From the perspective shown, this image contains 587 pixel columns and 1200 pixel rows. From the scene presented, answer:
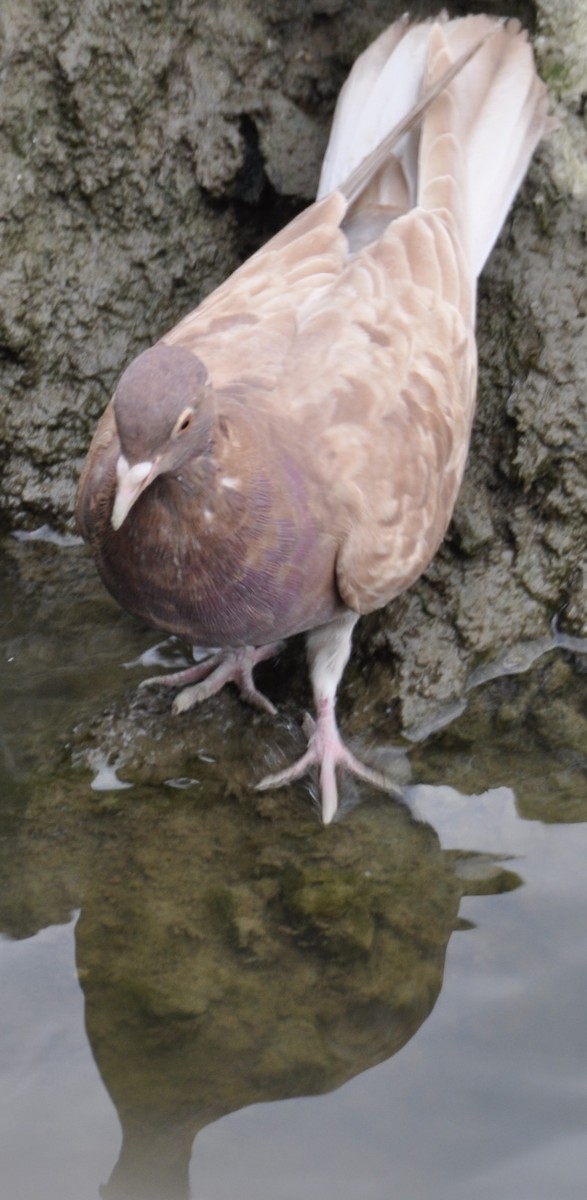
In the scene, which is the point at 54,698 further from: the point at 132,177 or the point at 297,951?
the point at 132,177

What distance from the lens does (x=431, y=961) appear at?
145 inches

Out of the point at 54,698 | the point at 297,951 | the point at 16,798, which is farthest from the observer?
the point at 54,698

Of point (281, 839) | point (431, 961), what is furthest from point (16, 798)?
point (431, 961)

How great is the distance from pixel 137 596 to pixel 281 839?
0.92 metres

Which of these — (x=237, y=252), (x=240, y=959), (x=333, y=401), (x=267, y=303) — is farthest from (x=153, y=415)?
(x=237, y=252)

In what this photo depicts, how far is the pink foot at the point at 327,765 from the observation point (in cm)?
431

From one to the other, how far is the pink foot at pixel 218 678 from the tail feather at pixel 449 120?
1.60m

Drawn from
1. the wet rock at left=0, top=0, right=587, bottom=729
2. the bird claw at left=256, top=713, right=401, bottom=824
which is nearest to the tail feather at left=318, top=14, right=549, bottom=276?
the wet rock at left=0, top=0, right=587, bottom=729

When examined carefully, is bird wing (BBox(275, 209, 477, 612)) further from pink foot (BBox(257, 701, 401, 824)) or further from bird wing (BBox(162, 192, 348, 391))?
pink foot (BBox(257, 701, 401, 824))

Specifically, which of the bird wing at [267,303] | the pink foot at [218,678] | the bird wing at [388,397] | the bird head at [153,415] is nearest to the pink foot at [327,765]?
the pink foot at [218,678]

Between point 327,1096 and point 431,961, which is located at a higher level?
point 327,1096

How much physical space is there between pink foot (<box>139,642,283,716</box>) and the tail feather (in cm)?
160

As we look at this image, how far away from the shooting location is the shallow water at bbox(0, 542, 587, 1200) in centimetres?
316

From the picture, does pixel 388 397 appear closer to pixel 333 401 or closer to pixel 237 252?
pixel 333 401
